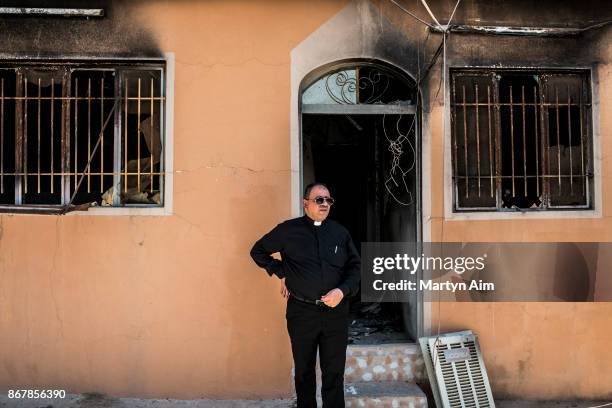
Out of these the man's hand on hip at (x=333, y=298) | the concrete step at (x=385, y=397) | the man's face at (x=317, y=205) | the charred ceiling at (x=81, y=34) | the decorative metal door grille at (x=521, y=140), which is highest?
the charred ceiling at (x=81, y=34)

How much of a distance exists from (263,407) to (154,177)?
2404 mm

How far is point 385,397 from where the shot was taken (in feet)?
15.1

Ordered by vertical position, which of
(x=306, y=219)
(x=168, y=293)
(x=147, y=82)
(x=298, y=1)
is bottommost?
(x=168, y=293)

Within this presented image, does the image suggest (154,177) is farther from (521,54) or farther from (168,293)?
(521,54)

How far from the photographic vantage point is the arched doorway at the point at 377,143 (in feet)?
17.0

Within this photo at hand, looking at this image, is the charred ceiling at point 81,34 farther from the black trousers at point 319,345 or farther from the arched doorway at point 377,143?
the black trousers at point 319,345

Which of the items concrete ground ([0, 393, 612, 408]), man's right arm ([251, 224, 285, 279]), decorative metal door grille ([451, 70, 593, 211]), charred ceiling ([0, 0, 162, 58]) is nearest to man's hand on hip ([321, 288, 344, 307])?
man's right arm ([251, 224, 285, 279])

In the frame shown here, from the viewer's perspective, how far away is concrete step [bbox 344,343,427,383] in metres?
4.97

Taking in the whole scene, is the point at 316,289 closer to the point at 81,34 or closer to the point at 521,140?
the point at 521,140

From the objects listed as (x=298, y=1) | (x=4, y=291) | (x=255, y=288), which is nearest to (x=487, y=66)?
(x=298, y=1)

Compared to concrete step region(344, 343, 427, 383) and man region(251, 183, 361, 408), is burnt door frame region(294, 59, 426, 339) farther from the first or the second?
man region(251, 183, 361, 408)

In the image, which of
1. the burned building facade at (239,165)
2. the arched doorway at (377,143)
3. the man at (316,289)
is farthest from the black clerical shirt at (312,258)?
the arched doorway at (377,143)

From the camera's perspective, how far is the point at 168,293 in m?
4.87

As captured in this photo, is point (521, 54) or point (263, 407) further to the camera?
point (521, 54)
